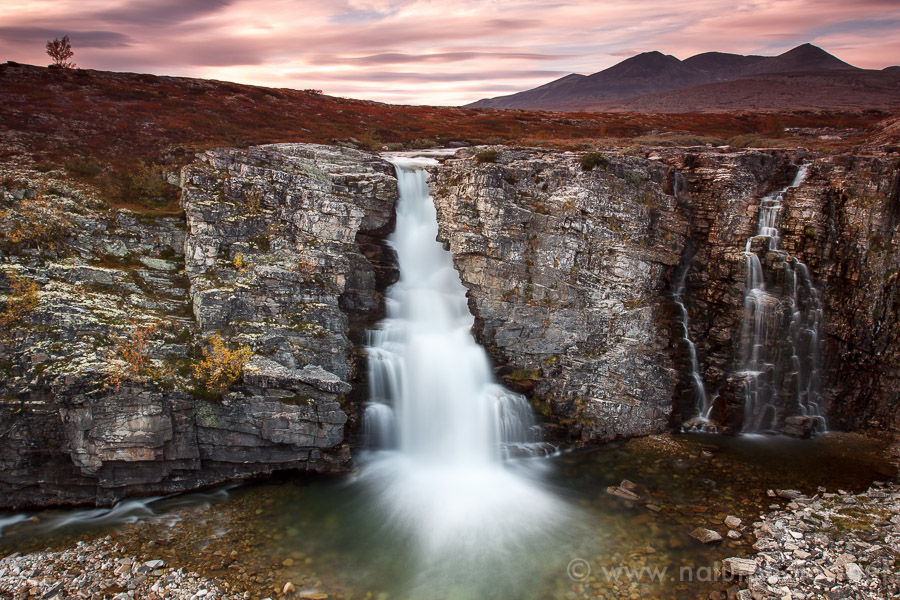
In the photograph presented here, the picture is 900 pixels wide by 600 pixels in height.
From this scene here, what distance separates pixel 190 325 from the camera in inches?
821

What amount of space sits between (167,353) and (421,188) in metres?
15.3

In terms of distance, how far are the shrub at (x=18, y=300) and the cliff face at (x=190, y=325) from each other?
3.7 inches

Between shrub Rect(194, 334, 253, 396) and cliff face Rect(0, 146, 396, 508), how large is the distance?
340mm

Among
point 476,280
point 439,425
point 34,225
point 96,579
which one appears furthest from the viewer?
point 476,280

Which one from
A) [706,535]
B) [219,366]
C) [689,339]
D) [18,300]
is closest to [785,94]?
[689,339]

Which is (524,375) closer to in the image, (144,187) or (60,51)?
(144,187)

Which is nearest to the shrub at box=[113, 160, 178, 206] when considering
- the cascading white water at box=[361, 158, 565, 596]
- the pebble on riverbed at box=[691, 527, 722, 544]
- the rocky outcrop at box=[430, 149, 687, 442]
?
the cascading white water at box=[361, 158, 565, 596]

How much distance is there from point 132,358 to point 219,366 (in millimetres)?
2934

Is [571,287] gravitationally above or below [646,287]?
above

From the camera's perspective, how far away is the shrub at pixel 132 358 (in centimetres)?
1805

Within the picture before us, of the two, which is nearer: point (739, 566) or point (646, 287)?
point (739, 566)

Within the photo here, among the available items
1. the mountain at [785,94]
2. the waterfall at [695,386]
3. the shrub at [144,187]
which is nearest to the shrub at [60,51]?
the shrub at [144,187]

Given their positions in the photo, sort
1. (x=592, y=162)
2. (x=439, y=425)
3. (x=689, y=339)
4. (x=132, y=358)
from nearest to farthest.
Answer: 1. (x=132, y=358)
2. (x=439, y=425)
3. (x=592, y=162)
4. (x=689, y=339)

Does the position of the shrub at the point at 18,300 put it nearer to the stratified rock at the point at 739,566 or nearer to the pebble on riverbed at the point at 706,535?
the pebble on riverbed at the point at 706,535
